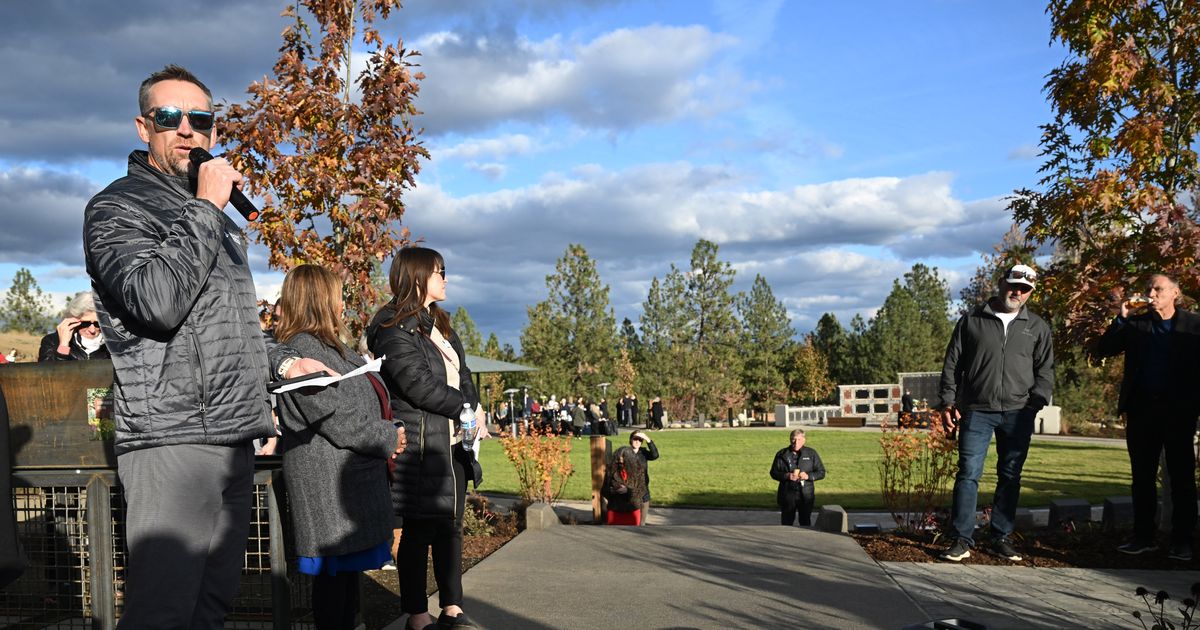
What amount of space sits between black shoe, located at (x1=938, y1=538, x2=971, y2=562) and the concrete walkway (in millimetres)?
146

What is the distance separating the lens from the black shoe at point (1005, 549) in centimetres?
665

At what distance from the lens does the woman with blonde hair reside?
3875 millimetres

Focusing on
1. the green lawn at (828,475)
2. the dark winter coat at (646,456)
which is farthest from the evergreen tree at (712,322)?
the dark winter coat at (646,456)

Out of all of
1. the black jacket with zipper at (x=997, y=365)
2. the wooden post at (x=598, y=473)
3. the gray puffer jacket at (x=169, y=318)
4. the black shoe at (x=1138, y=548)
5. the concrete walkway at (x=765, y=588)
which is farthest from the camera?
the wooden post at (x=598, y=473)

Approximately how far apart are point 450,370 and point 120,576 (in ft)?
5.79

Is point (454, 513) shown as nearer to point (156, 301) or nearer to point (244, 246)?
point (244, 246)

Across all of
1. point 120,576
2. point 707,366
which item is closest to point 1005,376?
point 120,576

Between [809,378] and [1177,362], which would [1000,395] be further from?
[809,378]

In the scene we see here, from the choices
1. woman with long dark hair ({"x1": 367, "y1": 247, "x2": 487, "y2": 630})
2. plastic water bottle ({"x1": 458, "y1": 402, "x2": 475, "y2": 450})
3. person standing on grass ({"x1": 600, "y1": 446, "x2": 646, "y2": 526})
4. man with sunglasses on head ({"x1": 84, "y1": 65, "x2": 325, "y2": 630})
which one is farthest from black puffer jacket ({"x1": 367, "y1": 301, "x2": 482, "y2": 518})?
person standing on grass ({"x1": 600, "y1": 446, "x2": 646, "y2": 526})

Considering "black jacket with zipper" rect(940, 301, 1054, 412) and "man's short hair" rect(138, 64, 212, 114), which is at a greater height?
"man's short hair" rect(138, 64, 212, 114)

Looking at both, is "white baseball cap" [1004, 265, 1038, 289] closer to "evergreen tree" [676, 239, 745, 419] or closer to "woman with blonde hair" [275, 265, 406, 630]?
"woman with blonde hair" [275, 265, 406, 630]

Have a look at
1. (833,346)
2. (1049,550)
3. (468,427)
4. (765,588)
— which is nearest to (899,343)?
(833,346)

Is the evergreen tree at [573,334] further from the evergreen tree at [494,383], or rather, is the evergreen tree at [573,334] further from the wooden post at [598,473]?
the wooden post at [598,473]

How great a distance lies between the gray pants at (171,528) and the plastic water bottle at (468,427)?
2.11m
